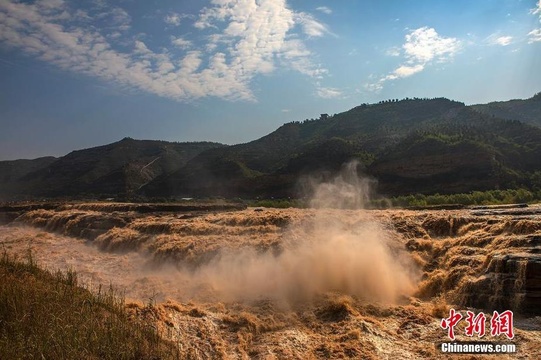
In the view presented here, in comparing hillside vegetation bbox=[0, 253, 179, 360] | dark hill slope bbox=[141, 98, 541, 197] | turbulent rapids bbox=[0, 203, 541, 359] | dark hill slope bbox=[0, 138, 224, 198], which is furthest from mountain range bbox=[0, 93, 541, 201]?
hillside vegetation bbox=[0, 253, 179, 360]

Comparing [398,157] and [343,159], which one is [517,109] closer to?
[343,159]

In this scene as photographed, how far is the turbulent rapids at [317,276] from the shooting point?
1083cm

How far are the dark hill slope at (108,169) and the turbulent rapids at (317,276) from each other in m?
53.4

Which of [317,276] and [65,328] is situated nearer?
[65,328]

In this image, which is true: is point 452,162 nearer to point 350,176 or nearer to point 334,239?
point 350,176

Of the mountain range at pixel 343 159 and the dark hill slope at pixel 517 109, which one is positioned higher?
the dark hill slope at pixel 517 109

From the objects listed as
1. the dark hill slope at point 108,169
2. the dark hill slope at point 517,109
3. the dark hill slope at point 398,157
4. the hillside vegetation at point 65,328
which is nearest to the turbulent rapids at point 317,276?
the hillside vegetation at point 65,328

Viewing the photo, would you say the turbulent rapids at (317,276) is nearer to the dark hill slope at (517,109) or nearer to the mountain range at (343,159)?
the mountain range at (343,159)

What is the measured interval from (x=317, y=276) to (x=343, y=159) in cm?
4220

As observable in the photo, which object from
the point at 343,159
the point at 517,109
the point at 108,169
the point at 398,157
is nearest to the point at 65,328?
the point at 398,157

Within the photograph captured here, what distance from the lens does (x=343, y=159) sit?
5656 centimetres

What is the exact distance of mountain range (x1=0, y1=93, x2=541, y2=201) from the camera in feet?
140

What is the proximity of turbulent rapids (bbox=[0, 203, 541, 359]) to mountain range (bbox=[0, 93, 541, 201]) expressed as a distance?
2385cm

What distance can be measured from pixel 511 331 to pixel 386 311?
349cm
